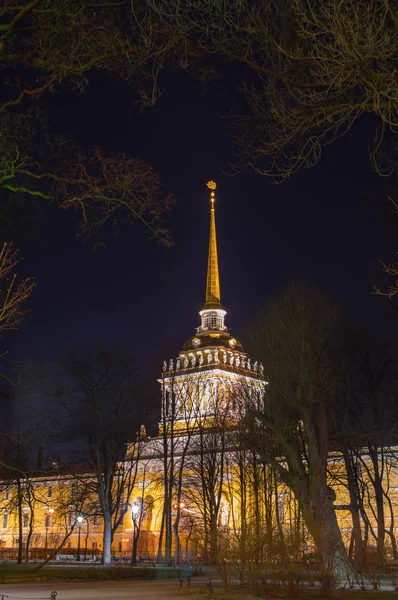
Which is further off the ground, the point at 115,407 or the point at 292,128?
the point at 115,407

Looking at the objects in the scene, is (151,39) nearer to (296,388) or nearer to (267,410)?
(296,388)

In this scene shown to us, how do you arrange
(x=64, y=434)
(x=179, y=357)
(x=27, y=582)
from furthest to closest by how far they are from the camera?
1. (x=179, y=357)
2. (x=64, y=434)
3. (x=27, y=582)

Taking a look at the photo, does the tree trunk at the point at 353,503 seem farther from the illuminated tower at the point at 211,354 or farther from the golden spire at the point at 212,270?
the golden spire at the point at 212,270

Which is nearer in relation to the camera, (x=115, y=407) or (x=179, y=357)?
(x=115, y=407)

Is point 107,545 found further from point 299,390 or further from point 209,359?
point 209,359

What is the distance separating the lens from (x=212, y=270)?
92625mm

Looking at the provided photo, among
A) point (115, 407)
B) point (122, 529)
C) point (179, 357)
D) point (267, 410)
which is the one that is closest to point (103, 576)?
point (267, 410)

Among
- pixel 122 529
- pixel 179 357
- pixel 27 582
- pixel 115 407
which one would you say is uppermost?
pixel 179 357

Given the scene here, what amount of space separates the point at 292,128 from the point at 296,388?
20377mm

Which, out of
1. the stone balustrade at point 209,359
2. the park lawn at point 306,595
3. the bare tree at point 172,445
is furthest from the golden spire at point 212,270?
the park lawn at point 306,595

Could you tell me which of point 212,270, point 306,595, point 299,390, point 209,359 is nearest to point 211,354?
point 209,359

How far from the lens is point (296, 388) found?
30938 millimetres

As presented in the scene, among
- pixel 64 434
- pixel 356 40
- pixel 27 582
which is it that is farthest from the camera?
pixel 64 434

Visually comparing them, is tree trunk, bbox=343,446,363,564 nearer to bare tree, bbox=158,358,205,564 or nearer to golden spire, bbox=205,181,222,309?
bare tree, bbox=158,358,205,564
